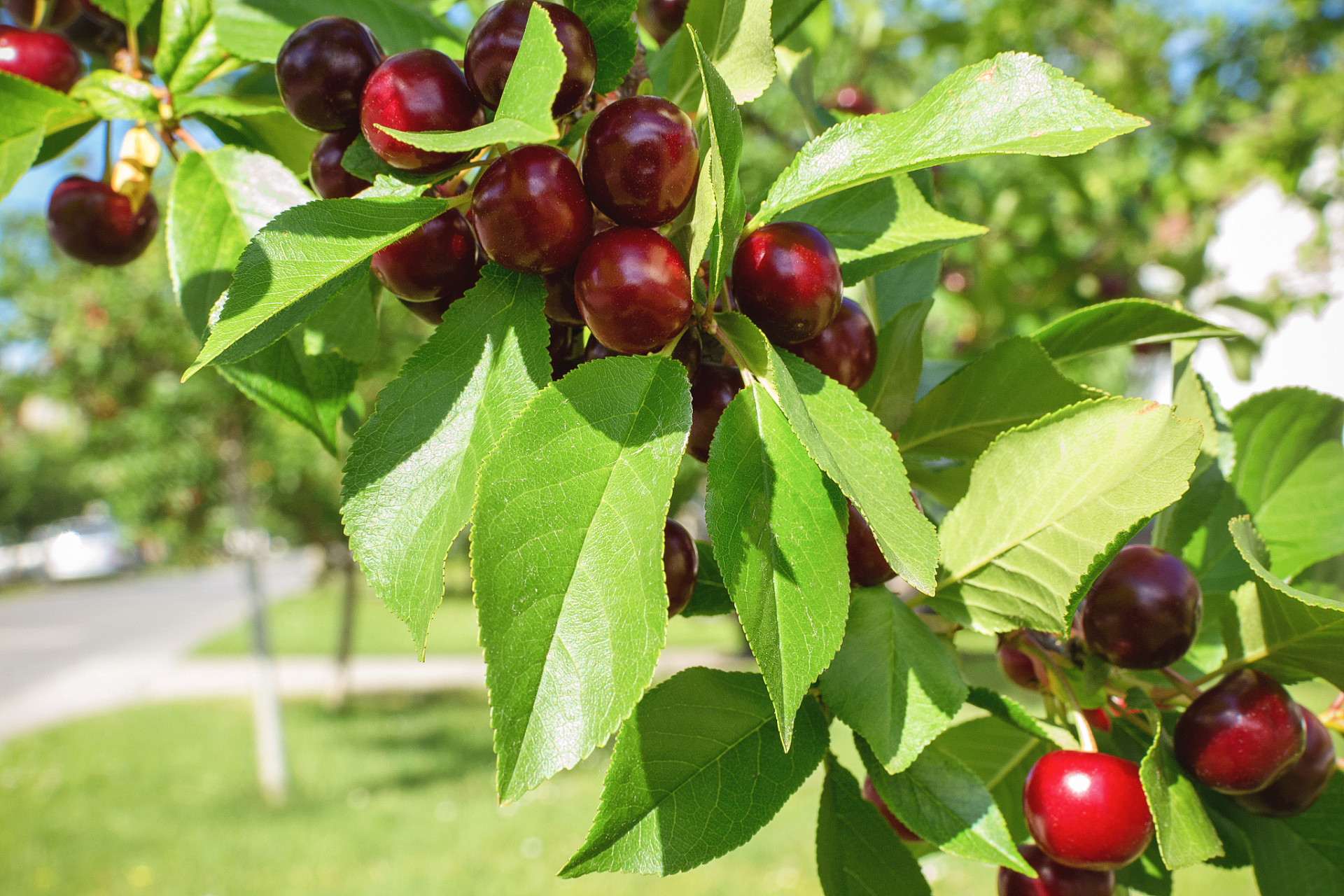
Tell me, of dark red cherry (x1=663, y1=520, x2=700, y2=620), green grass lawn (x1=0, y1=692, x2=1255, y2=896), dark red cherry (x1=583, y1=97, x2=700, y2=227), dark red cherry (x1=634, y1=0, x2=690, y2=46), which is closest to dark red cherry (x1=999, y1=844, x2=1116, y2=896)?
dark red cherry (x1=663, y1=520, x2=700, y2=620)

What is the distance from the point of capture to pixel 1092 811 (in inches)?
24.1

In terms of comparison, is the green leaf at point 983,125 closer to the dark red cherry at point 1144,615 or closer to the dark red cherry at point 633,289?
the dark red cherry at point 633,289

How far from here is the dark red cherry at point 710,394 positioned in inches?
24.0

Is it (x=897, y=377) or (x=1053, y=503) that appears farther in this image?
(x=897, y=377)

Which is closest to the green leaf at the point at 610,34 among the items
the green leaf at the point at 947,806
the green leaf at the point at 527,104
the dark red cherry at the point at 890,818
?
the green leaf at the point at 527,104

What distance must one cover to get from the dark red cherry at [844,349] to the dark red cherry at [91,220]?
2.33ft

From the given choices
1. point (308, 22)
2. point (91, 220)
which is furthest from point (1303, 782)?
point (91, 220)

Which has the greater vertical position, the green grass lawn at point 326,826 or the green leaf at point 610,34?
the green leaf at point 610,34

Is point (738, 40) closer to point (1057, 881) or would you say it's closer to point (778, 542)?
point (778, 542)

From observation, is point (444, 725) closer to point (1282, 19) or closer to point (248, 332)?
point (1282, 19)

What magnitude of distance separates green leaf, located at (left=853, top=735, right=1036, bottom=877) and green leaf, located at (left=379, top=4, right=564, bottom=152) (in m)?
0.45

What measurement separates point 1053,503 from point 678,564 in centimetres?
25

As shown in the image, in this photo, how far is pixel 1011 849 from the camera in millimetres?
596

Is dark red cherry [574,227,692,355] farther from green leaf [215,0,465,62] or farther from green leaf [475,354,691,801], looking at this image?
green leaf [215,0,465,62]
